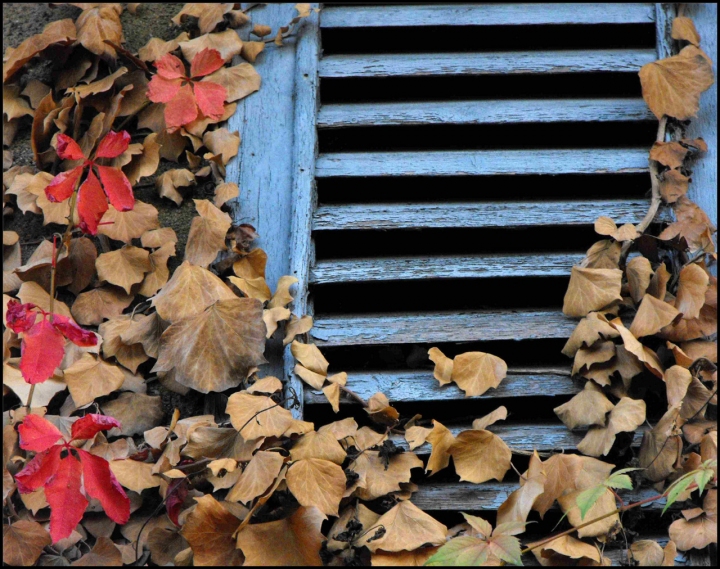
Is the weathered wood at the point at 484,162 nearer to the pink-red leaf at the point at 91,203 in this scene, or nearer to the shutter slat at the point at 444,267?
the shutter slat at the point at 444,267

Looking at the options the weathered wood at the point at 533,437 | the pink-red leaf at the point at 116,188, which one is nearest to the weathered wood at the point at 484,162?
the pink-red leaf at the point at 116,188

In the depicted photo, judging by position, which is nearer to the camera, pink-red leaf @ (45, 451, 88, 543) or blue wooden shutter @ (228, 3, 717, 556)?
pink-red leaf @ (45, 451, 88, 543)

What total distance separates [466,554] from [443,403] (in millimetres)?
367

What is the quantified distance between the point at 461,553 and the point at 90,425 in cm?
65

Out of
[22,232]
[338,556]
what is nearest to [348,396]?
[338,556]

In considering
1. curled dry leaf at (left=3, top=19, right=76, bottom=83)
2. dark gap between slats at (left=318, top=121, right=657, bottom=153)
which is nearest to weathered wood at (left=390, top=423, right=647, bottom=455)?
dark gap between slats at (left=318, top=121, right=657, bottom=153)

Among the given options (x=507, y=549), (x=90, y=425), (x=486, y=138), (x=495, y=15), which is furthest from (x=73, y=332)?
(x=495, y=15)

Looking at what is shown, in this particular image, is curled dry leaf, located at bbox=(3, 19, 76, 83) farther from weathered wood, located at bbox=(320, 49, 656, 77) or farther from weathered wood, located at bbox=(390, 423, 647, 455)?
weathered wood, located at bbox=(390, 423, 647, 455)

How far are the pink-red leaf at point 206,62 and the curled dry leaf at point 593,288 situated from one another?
94 centimetres

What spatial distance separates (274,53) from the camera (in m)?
1.73

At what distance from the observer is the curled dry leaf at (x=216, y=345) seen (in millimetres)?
1286

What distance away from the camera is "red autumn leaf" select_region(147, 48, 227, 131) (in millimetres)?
1582

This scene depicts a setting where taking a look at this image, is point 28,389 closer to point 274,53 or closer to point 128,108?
point 128,108

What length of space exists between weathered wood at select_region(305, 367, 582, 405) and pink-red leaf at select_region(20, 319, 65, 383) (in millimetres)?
462
